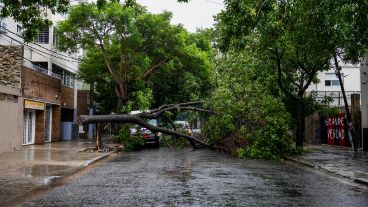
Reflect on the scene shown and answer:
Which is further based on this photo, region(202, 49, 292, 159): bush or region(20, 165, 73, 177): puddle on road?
region(202, 49, 292, 159): bush

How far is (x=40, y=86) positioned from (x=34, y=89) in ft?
4.28

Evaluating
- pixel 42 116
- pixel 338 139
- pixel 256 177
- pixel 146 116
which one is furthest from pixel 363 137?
pixel 42 116

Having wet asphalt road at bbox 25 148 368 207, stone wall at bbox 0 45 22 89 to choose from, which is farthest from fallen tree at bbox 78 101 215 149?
wet asphalt road at bbox 25 148 368 207

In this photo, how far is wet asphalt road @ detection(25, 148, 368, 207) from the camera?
31.1ft

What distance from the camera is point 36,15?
12.9 metres

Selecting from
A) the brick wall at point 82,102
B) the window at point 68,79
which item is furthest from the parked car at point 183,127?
the brick wall at point 82,102

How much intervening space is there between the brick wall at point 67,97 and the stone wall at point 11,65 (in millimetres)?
10857

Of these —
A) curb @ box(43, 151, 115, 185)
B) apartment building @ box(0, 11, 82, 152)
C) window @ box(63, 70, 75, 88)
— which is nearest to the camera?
curb @ box(43, 151, 115, 185)

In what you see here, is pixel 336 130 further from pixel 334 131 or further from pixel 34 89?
pixel 34 89

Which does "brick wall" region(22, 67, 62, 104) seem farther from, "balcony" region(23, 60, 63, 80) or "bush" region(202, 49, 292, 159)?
"bush" region(202, 49, 292, 159)

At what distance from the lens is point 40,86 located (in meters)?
30.7

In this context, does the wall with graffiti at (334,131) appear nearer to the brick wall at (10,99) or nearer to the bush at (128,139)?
the bush at (128,139)

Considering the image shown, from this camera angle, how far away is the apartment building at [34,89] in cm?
2473

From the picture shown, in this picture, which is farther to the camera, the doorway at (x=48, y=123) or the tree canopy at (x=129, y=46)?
the doorway at (x=48, y=123)
